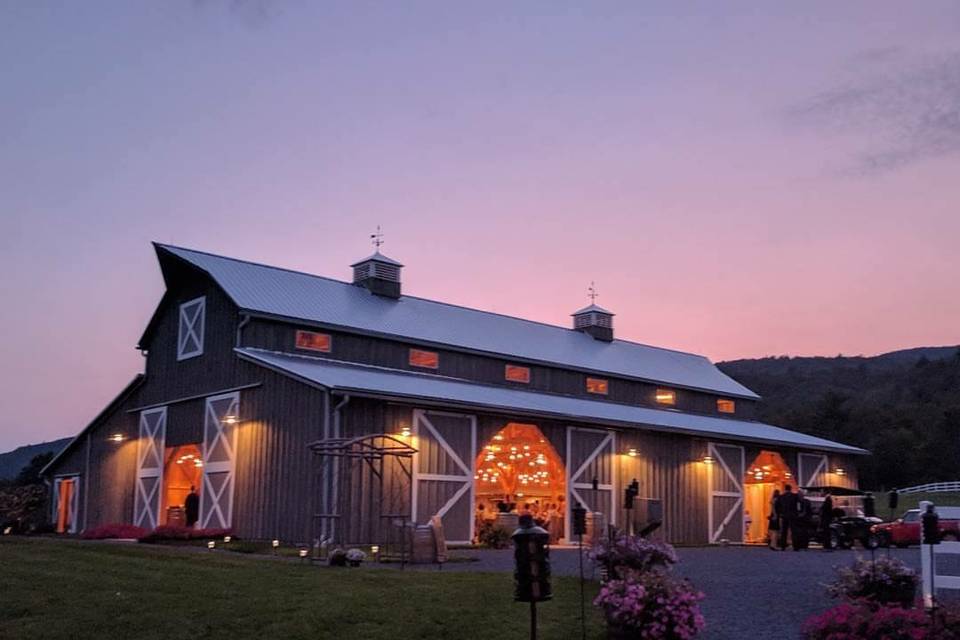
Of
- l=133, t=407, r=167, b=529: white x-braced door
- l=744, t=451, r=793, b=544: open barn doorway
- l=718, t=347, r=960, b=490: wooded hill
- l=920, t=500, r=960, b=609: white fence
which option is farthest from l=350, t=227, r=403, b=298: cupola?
l=718, t=347, r=960, b=490: wooded hill

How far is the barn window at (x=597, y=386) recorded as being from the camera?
110ft

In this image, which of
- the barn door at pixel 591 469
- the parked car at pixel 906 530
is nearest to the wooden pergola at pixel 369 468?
the barn door at pixel 591 469

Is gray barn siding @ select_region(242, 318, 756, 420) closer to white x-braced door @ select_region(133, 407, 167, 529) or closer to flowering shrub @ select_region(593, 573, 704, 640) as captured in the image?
white x-braced door @ select_region(133, 407, 167, 529)

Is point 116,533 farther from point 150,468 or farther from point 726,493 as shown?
point 726,493

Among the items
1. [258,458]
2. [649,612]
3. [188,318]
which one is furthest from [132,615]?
[188,318]

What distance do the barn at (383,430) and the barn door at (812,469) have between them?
9 centimetres

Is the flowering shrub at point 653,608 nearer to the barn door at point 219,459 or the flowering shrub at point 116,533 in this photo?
the barn door at point 219,459

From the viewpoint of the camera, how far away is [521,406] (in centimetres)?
2586

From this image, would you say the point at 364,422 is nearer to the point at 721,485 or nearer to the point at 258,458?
the point at 258,458

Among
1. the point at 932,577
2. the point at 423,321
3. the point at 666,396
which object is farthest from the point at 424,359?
the point at 932,577

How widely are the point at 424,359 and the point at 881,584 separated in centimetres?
1827

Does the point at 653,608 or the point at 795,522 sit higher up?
the point at 795,522

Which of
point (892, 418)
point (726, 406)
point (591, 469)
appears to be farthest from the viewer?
point (892, 418)

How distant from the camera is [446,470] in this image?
24047 mm
